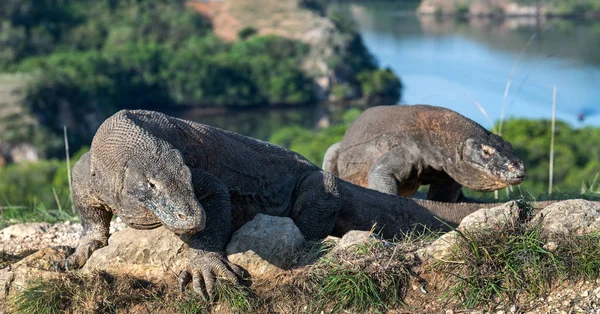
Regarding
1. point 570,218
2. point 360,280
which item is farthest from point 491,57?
point 360,280

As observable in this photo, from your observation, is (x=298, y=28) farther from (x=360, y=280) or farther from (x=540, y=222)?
(x=360, y=280)

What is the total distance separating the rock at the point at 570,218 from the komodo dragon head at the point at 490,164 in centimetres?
216

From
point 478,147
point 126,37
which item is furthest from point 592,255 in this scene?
point 126,37

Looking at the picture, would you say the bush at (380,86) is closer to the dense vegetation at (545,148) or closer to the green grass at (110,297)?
the dense vegetation at (545,148)

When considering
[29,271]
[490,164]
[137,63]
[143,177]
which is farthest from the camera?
[137,63]

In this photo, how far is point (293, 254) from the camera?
5699 millimetres

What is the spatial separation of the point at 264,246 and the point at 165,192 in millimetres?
976

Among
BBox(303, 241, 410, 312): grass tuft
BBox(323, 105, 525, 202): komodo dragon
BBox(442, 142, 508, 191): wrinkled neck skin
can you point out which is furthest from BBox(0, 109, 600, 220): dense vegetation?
BBox(303, 241, 410, 312): grass tuft

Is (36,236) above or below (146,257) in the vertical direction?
below

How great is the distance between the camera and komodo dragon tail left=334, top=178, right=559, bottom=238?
6953mm

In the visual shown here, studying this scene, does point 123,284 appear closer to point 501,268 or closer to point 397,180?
point 501,268

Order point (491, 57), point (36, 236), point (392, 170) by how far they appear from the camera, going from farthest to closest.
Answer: point (491, 57) → point (392, 170) → point (36, 236)

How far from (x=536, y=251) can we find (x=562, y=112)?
1846 inches

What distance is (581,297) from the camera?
505cm
